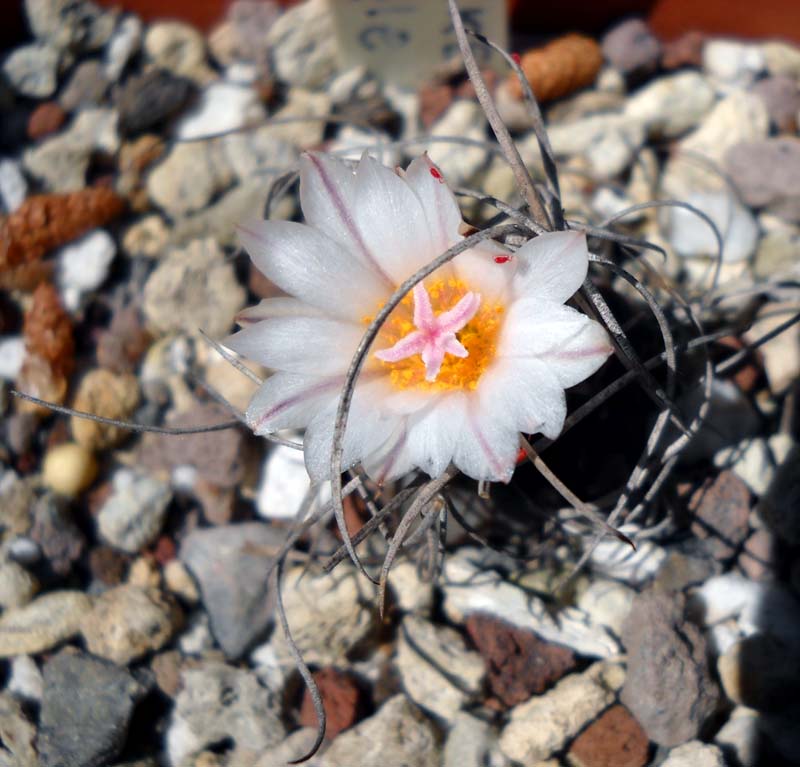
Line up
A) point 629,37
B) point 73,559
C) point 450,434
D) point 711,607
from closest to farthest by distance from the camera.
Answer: point 450,434, point 711,607, point 73,559, point 629,37

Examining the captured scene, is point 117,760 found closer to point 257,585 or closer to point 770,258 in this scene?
point 257,585

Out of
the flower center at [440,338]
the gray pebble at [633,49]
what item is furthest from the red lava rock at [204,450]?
the gray pebble at [633,49]

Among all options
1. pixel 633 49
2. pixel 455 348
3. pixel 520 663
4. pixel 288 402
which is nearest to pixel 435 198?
pixel 455 348

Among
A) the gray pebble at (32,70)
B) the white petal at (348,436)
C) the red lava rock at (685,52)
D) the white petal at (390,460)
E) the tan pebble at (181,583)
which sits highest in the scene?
the gray pebble at (32,70)

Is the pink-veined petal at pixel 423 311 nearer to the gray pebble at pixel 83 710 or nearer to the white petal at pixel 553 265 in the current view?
the white petal at pixel 553 265

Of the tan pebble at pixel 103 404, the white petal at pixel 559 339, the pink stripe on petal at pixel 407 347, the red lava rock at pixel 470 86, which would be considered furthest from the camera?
the red lava rock at pixel 470 86

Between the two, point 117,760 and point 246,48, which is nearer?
point 117,760

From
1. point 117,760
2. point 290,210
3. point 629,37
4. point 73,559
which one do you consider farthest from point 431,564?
point 629,37
